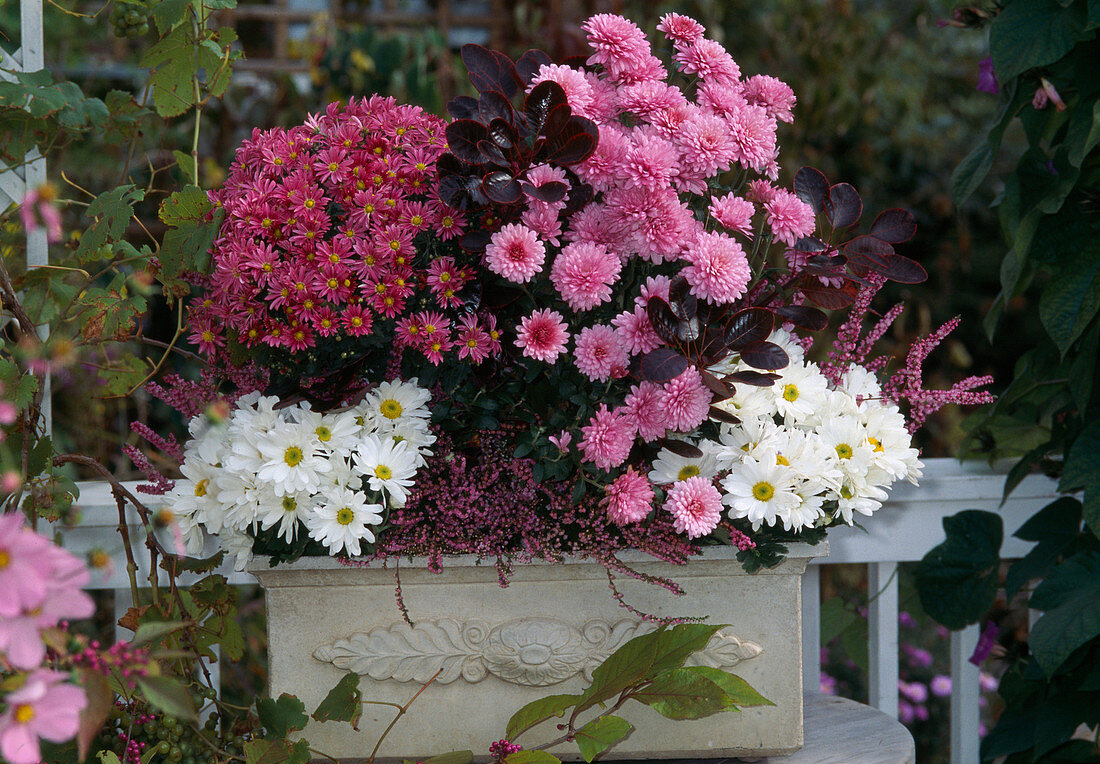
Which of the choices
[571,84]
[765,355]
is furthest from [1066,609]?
[571,84]

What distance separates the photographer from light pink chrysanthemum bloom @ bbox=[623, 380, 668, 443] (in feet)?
2.32

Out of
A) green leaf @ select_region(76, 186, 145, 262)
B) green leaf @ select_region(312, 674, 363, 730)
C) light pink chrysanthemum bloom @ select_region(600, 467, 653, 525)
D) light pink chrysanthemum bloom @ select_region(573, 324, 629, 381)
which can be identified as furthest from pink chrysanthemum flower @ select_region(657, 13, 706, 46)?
green leaf @ select_region(312, 674, 363, 730)

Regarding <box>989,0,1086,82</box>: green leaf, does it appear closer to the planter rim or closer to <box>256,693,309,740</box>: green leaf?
the planter rim

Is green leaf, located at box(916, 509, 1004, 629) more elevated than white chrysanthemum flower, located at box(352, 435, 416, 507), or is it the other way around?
white chrysanthemum flower, located at box(352, 435, 416, 507)

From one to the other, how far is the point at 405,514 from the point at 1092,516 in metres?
0.75

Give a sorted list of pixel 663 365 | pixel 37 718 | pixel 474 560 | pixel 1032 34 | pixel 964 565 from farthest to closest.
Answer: pixel 964 565, pixel 1032 34, pixel 474 560, pixel 663 365, pixel 37 718

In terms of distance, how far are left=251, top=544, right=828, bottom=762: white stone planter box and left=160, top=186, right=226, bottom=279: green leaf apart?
30 cm

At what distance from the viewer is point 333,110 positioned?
81 centimetres

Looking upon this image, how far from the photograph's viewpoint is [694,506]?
27.5 inches

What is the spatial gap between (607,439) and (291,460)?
0.83 feet

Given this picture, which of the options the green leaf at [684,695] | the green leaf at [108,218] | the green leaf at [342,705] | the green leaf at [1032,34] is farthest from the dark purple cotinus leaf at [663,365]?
the green leaf at [1032,34]

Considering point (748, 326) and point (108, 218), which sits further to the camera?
point (108, 218)

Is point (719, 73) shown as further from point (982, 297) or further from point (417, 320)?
point (982, 297)

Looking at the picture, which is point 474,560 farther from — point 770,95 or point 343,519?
point 770,95
